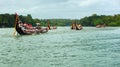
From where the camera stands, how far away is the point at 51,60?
123 ft

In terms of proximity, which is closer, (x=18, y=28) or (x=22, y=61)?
(x=22, y=61)

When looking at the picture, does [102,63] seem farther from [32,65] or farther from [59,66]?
[32,65]

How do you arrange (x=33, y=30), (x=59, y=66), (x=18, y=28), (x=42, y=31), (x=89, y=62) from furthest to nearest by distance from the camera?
(x=42, y=31) < (x=33, y=30) < (x=18, y=28) < (x=89, y=62) < (x=59, y=66)

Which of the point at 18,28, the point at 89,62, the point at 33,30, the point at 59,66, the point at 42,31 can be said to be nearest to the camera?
the point at 59,66

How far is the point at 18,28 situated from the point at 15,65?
59432mm

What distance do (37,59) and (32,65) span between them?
4.70 metres

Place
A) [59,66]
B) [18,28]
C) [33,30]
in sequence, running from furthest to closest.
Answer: [33,30]
[18,28]
[59,66]

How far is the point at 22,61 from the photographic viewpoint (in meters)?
37.1

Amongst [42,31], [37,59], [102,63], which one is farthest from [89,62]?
[42,31]

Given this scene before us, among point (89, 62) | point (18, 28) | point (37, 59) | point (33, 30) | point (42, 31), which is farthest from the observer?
point (42, 31)

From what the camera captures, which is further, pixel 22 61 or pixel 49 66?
pixel 22 61

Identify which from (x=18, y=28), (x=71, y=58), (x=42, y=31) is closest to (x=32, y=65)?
(x=71, y=58)

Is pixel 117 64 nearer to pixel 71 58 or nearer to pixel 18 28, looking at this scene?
pixel 71 58

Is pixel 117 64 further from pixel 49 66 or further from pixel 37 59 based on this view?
pixel 37 59
